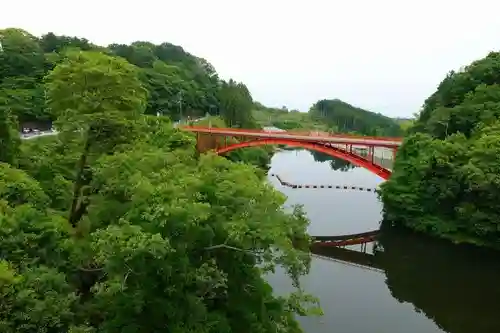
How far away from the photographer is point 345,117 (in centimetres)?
11662

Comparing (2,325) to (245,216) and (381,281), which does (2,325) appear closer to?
(245,216)

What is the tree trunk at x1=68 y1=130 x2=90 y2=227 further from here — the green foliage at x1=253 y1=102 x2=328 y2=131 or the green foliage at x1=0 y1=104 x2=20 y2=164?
the green foliage at x1=253 y1=102 x2=328 y2=131

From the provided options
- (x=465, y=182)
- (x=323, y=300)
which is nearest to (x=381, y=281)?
(x=323, y=300)

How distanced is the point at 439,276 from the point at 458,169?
6580mm

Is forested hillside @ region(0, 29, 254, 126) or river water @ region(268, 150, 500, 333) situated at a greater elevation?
forested hillside @ region(0, 29, 254, 126)

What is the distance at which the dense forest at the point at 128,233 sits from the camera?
944 centimetres

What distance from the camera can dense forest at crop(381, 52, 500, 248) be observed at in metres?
26.7

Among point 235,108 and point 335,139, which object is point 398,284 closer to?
point 335,139

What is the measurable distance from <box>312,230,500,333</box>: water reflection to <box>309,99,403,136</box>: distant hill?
235ft

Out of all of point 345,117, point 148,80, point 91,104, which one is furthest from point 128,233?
point 345,117

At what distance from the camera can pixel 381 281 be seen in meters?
24.4

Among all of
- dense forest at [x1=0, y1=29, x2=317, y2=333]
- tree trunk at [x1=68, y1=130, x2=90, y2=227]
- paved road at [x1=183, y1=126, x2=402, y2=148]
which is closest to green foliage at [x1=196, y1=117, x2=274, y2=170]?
paved road at [x1=183, y1=126, x2=402, y2=148]

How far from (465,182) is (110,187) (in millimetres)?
21207

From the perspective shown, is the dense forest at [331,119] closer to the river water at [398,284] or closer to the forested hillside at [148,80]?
the forested hillside at [148,80]
